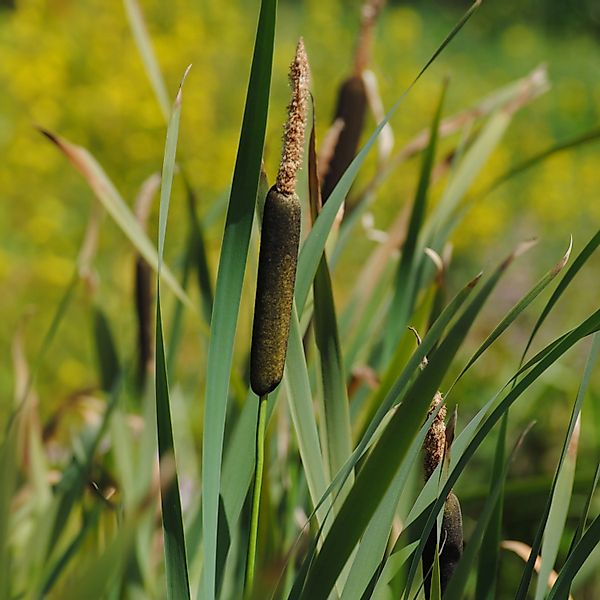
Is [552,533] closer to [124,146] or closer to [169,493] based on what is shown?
[169,493]

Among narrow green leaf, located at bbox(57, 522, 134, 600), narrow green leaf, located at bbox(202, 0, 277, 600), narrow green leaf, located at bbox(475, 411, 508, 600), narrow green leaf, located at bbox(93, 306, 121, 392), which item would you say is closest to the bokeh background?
narrow green leaf, located at bbox(93, 306, 121, 392)

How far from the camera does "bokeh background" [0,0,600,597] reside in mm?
2412

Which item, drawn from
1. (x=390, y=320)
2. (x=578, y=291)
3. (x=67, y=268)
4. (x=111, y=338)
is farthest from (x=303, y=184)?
(x=578, y=291)

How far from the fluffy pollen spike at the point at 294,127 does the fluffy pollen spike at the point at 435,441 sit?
0.13 metres

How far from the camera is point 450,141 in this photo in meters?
4.71

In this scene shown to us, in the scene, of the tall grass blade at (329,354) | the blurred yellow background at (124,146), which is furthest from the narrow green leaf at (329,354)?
the blurred yellow background at (124,146)

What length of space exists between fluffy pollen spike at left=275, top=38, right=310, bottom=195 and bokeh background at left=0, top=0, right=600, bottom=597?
1.56ft

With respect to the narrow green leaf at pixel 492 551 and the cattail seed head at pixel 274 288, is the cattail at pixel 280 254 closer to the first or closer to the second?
the cattail seed head at pixel 274 288

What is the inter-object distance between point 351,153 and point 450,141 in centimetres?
387

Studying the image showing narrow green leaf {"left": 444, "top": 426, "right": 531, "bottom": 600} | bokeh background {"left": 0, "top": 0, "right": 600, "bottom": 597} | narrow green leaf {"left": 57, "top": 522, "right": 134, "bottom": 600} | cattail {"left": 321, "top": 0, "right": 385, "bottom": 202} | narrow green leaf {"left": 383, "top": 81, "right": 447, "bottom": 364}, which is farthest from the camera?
bokeh background {"left": 0, "top": 0, "right": 600, "bottom": 597}

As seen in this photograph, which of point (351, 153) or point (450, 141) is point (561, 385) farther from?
point (450, 141)

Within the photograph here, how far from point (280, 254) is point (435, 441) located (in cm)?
13

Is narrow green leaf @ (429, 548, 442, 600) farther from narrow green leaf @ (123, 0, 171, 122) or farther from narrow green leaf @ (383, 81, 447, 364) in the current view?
narrow green leaf @ (123, 0, 171, 122)

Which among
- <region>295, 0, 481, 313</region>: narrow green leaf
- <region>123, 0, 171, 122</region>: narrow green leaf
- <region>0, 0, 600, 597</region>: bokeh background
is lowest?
<region>0, 0, 600, 597</region>: bokeh background
